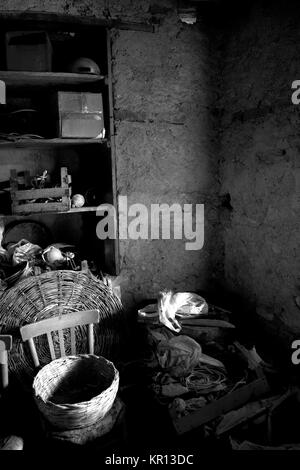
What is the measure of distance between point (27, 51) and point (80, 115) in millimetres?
542

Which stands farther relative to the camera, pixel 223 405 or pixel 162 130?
pixel 162 130

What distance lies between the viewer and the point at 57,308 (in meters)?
2.49

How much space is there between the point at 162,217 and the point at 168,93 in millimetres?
1015

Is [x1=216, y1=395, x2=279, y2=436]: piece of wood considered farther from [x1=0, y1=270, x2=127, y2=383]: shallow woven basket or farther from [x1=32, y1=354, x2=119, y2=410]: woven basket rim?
[x1=0, y1=270, x2=127, y2=383]: shallow woven basket

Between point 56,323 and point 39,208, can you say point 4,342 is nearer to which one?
point 56,323

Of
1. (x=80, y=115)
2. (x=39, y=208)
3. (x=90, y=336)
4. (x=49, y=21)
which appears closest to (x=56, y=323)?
(x=90, y=336)

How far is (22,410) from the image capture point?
2.37 metres

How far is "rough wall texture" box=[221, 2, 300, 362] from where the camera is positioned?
2318 mm

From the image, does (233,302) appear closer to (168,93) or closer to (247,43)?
(168,93)

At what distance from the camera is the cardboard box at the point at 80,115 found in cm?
245

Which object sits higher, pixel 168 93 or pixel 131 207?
pixel 168 93

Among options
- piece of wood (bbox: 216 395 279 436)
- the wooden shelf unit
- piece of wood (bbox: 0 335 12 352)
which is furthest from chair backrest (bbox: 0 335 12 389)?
piece of wood (bbox: 216 395 279 436)

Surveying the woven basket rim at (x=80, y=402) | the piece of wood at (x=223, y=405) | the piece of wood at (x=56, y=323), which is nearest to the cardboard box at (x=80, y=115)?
the piece of wood at (x=56, y=323)
